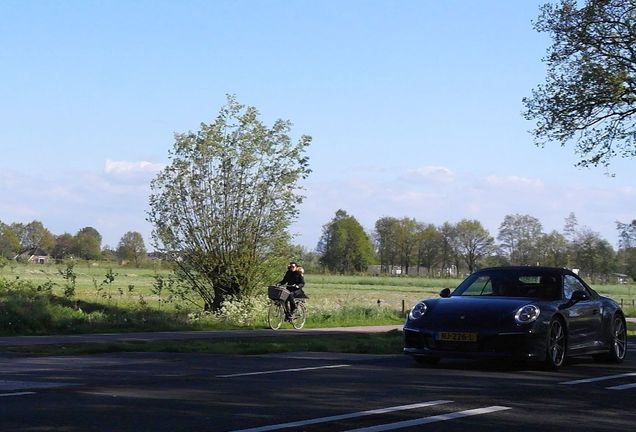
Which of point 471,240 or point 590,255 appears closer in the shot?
point 590,255

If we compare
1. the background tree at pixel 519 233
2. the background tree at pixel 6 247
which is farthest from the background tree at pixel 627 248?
the background tree at pixel 6 247

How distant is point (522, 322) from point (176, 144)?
18.4 meters

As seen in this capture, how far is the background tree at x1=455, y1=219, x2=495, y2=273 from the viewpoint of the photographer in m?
132

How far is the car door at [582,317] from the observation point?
43.6 feet

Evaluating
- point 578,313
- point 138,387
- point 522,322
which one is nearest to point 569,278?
point 578,313

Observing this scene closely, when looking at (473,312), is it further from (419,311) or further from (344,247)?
(344,247)

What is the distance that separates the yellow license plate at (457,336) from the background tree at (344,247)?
462 feet

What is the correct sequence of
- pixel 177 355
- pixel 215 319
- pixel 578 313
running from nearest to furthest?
pixel 578 313
pixel 177 355
pixel 215 319

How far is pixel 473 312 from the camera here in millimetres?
12391

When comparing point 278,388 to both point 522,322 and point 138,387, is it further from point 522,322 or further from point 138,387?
point 522,322

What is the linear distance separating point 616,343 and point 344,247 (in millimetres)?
140989

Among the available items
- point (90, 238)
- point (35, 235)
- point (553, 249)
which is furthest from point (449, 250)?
point (553, 249)

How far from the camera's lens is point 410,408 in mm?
8469

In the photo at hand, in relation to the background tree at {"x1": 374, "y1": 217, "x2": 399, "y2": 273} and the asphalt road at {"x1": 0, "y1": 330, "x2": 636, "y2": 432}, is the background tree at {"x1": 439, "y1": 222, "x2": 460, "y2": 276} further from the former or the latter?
the asphalt road at {"x1": 0, "y1": 330, "x2": 636, "y2": 432}
